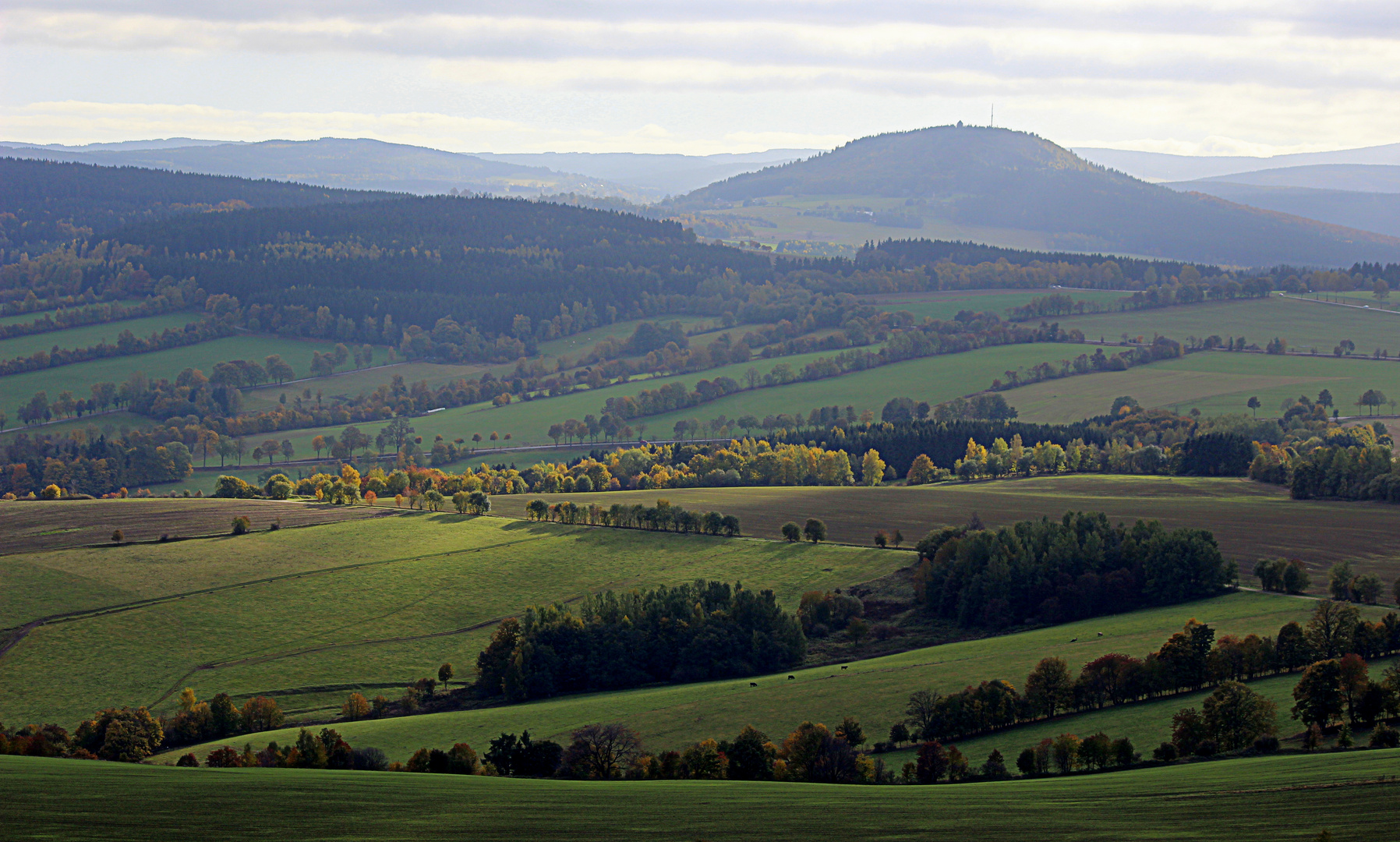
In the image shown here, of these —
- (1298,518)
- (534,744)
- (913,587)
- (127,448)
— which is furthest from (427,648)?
(127,448)

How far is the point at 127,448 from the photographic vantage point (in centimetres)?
19138

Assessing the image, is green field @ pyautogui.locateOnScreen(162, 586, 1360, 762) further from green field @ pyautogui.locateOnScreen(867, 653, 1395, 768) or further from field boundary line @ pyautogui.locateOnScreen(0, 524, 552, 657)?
field boundary line @ pyautogui.locateOnScreen(0, 524, 552, 657)

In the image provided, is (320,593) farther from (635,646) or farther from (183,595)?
(635,646)

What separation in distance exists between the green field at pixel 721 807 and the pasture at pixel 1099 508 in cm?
5475

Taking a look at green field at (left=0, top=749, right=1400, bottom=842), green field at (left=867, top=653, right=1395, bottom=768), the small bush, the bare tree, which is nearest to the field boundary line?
green field at (left=0, top=749, right=1400, bottom=842)

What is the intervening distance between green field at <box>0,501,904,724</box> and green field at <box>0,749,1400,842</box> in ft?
111

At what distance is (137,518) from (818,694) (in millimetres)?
79207

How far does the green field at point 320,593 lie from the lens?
85.1 metres

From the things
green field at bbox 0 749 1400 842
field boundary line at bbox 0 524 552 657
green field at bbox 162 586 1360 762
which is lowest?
field boundary line at bbox 0 524 552 657

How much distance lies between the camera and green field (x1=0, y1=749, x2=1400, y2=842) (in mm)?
39406

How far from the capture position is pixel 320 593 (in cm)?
10325

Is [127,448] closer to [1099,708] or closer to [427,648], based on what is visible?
[427,648]

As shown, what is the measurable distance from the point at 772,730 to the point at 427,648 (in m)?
35.0

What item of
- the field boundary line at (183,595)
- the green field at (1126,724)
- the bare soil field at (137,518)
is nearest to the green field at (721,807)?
the green field at (1126,724)
